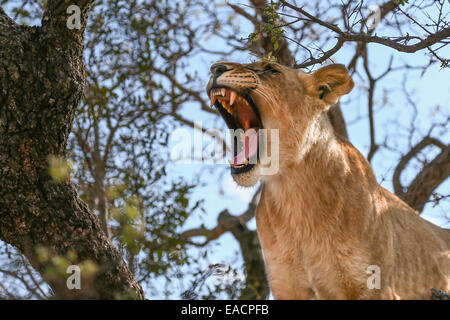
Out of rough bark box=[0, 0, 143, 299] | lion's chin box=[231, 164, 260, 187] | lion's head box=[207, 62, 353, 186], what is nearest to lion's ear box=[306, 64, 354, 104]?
lion's head box=[207, 62, 353, 186]

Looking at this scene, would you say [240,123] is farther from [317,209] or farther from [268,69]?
[317,209]

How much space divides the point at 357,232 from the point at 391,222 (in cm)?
58

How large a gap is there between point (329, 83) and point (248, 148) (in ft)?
2.59

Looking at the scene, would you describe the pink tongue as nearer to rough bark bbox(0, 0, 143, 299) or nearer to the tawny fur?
the tawny fur

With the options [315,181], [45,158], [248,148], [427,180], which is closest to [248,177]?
[248,148]

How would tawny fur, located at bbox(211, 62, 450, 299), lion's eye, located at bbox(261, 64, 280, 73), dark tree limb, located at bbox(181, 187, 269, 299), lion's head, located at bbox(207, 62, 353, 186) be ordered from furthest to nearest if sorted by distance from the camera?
dark tree limb, located at bbox(181, 187, 269, 299) < lion's eye, located at bbox(261, 64, 280, 73) < lion's head, located at bbox(207, 62, 353, 186) < tawny fur, located at bbox(211, 62, 450, 299)

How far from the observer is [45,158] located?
12.9ft

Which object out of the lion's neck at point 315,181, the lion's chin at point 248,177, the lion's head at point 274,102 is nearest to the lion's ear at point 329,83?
the lion's head at point 274,102

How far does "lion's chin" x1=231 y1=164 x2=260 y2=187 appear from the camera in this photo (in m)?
4.60

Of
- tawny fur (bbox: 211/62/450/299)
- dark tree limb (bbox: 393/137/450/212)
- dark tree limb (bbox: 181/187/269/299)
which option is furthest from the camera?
dark tree limb (bbox: 181/187/269/299)

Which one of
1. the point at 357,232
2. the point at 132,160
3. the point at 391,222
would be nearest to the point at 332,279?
the point at 357,232
